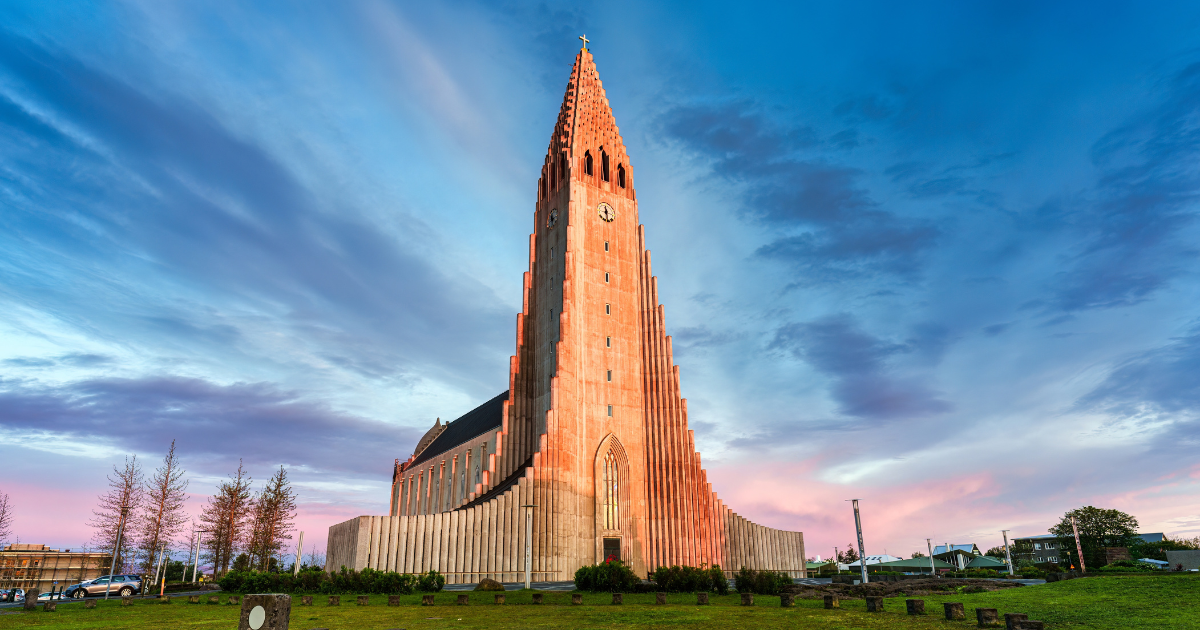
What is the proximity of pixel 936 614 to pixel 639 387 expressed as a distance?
118ft

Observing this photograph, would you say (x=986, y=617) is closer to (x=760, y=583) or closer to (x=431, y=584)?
(x=760, y=583)

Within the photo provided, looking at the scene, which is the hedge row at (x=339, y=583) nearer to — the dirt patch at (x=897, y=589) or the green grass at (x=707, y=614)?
the green grass at (x=707, y=614)

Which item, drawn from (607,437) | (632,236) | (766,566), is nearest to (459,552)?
(607,437)

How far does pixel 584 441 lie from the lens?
50969mm

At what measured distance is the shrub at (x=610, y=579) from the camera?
32.1 m

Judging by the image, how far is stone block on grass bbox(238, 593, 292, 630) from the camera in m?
8.84

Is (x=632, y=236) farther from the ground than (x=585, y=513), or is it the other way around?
(x=632, y=236)

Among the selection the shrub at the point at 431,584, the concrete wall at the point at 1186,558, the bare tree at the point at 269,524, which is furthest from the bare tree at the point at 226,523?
the concrete wall at the point at 1186,558

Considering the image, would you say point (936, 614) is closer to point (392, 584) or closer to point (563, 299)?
point (392, 584)

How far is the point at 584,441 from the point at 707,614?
30.2m

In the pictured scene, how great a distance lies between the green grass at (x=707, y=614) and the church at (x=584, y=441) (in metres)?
16.2

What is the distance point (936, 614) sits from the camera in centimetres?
1959

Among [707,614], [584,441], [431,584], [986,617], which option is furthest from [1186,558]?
[431,584]

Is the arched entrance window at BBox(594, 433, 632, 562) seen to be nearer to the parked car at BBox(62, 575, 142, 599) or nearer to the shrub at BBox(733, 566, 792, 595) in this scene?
the shrub at BBox(733, 566, 792, 595)
